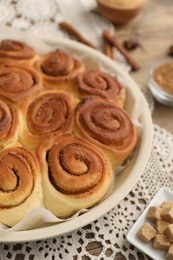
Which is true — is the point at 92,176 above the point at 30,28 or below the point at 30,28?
above

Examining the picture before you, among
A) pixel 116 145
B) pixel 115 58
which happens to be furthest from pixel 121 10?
pixel 116 145

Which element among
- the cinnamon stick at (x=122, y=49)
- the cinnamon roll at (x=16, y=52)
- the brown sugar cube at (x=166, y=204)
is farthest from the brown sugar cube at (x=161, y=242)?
the cinnamon stick at (x=122, y=49)

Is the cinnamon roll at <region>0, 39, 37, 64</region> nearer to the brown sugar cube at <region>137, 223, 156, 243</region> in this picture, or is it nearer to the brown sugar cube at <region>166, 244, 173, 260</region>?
the brown sugar cube at <region>137, 223, 156, 243</region>

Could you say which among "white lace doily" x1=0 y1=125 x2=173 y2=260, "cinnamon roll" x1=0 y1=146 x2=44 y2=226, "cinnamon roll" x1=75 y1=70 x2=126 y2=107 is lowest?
"white lace doily" x1=0 y1=125 x2=173 y2=260

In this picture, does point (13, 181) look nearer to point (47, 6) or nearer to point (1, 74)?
point (1, 74)

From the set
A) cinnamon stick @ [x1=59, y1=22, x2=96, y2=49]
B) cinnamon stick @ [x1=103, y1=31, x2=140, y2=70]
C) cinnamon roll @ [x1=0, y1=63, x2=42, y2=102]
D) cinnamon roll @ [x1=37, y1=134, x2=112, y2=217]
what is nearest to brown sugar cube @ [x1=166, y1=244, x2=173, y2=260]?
cinnamon roll @ [x1=37, y1=134, x2=112, y2=217]

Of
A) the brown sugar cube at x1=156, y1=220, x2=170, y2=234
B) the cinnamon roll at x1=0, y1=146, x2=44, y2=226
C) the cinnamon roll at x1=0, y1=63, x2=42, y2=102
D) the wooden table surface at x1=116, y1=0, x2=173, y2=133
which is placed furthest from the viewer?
the wooden table surface at x1=116, y1=0, x2=173, y2=133
